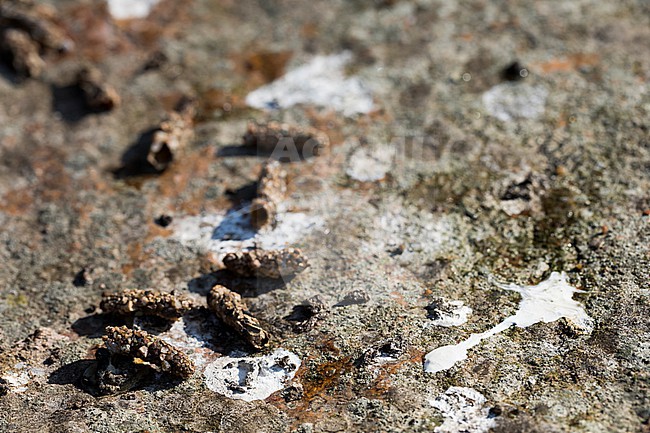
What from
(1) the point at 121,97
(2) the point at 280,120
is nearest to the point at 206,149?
(2) the point at 280,120

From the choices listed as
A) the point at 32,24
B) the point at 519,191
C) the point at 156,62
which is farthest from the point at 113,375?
the point at 32,24

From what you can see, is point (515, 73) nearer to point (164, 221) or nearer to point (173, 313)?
point (164, 221)

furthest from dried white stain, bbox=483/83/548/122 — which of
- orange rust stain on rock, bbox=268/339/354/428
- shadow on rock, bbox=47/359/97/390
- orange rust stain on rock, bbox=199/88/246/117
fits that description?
shadow on rock, bbox=47/359/97/390

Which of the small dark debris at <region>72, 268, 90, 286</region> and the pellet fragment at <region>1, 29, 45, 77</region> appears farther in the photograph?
the pellet fragment at <region>1, 29, 45, 77</region>

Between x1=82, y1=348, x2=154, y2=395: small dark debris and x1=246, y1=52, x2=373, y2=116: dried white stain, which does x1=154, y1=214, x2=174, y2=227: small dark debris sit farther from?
x1=246, y1=52, x2=373, y2=116: dried white stain

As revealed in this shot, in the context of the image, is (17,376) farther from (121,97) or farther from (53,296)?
(121,97)

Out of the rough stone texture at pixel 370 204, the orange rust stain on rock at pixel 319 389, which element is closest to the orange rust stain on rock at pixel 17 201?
the rough stone texture at pixel 370 204
